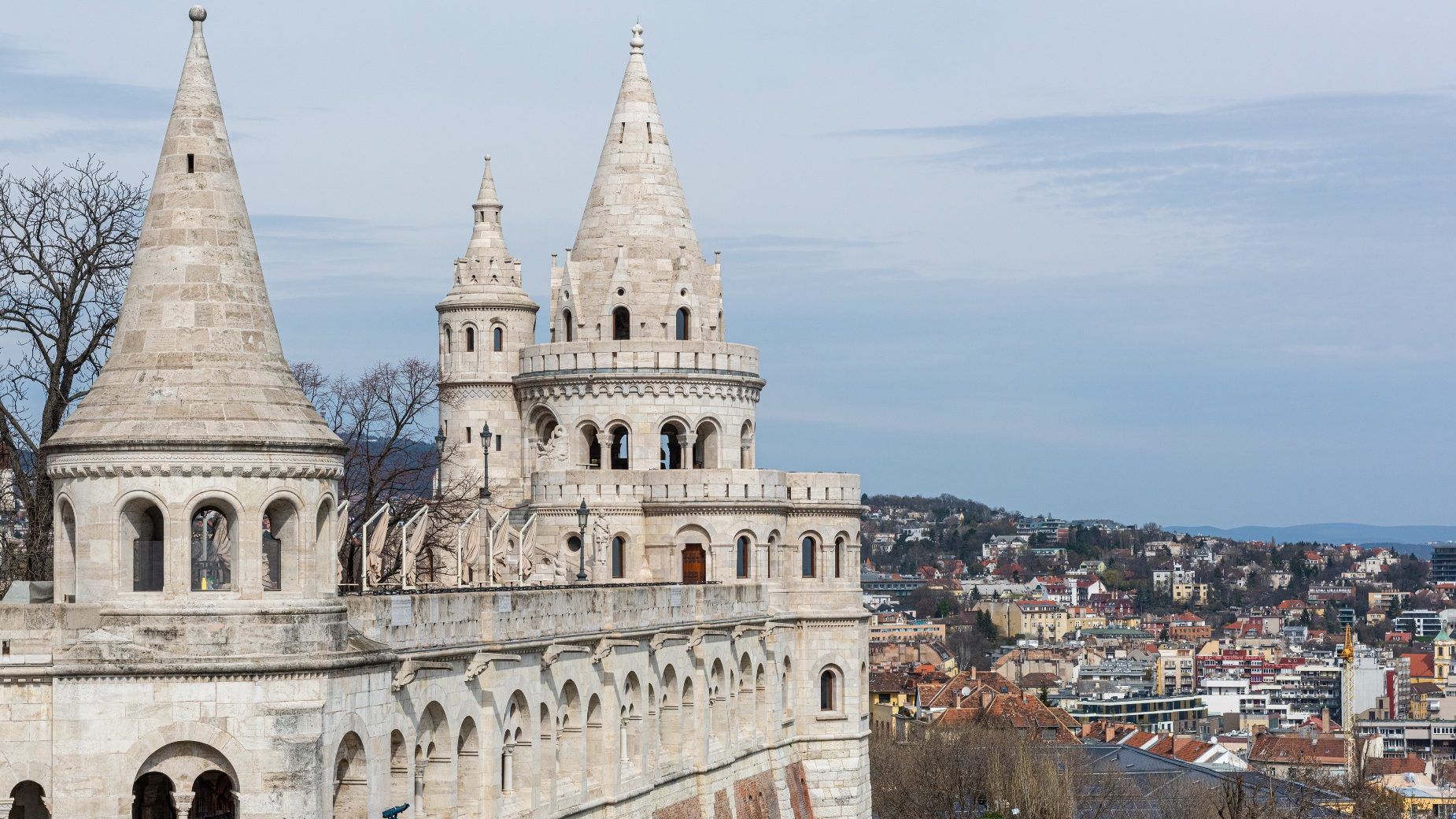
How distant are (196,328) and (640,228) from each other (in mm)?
35871

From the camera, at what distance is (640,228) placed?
75500 millimetres

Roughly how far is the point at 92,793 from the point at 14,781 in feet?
3.98

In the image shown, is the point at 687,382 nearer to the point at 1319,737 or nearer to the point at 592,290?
the point at 592,290

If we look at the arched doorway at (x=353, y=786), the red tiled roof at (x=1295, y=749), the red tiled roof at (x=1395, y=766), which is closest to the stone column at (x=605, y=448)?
the arched doorway at (x=353, y=786)

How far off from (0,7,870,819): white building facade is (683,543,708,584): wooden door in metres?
0.16

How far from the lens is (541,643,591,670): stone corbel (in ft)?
172

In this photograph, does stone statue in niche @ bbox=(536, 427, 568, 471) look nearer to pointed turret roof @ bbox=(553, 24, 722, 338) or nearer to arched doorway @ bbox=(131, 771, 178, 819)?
pointed turret roof @ bbox=(553, 24, 722, 338)

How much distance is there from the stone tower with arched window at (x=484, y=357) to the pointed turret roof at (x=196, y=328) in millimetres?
34506

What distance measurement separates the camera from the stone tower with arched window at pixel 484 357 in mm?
76125

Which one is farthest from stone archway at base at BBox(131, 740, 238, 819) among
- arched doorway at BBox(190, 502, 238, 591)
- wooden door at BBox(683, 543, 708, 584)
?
wooden door at BBox(683, 543, 708, 584)

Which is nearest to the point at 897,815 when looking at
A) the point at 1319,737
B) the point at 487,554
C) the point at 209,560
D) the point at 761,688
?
the point at 761,688

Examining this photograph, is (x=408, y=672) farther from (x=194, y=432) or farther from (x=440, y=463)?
(x=440, y=463)

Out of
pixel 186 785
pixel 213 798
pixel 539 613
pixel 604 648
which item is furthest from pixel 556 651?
pixel 186 785

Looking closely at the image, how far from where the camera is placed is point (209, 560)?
4244cm
